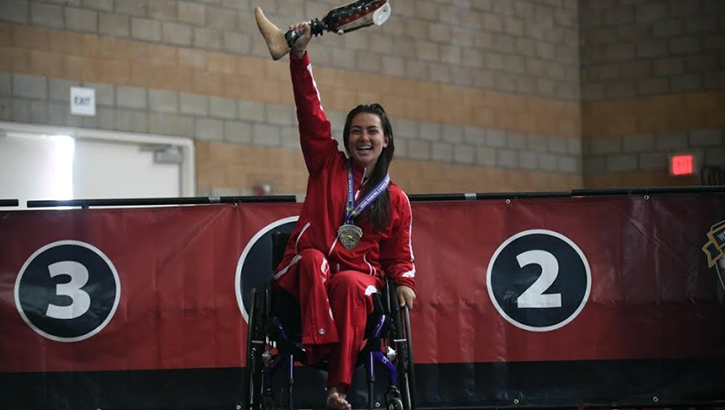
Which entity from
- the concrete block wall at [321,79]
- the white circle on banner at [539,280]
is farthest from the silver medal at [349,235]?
the concrete block wall at [321,79]

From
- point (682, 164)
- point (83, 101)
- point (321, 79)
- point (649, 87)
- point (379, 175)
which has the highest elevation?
point (649, 87)

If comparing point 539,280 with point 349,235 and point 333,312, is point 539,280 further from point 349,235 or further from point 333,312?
point 333,312

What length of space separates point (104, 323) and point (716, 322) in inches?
145

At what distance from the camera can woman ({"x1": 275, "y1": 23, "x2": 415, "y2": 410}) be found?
5.22 meters

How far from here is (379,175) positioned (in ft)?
18.7

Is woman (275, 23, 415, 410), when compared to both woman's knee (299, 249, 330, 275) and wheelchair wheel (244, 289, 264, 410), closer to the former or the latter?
woman's knee (299, 249, 330, 275)

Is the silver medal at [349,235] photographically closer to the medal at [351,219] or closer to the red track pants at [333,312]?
the medal at [351,219]

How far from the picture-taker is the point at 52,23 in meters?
10.5

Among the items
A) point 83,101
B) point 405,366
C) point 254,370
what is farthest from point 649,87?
point 254,370

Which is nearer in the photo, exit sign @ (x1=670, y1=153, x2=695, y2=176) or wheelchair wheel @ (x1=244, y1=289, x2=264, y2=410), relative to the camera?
wheelchair wheel @ (x1=244, y1=289, x2=264, y2=410)

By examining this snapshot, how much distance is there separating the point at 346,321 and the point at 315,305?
15cm

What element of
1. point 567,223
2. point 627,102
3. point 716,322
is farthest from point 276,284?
point 627,102

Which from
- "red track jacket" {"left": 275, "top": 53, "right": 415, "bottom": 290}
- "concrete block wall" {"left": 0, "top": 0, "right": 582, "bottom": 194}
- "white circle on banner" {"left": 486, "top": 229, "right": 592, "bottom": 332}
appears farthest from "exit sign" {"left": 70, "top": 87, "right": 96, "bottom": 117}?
"red track jacket" {"left": 275, "top": 53, "right": 415, "bottom": 290}

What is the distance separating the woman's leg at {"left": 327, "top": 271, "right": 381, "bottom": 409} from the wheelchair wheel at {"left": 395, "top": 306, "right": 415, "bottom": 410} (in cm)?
17
